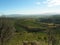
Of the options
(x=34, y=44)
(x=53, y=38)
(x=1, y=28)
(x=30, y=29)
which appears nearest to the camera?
(x=1, y=28)

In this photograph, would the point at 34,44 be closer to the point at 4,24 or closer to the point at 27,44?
the point at 27,44

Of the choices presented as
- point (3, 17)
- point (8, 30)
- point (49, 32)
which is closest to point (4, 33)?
point (8, 30)

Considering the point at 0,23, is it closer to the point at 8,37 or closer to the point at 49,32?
the point at 8,37

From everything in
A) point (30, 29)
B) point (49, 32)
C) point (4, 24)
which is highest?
point (4, 24)

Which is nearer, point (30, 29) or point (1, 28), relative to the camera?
point (1, 28)

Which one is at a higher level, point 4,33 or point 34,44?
point 4,33

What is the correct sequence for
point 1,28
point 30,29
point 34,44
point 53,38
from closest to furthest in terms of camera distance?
point 1,28, point 53,38, point 34,44, point 30,29

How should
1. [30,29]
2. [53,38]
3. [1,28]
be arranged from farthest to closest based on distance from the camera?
[30,29]
[53,38]
[1,28]

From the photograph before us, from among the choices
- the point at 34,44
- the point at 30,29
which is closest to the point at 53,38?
the point at 34,44

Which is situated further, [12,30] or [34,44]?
[34,44]
